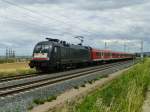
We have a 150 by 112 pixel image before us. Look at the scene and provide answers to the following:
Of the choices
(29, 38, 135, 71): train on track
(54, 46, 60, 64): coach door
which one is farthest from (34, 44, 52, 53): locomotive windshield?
(54, 46, 60, 64): coach door

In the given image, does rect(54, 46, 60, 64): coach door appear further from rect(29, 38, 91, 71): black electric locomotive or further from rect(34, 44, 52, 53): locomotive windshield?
rect(34, 44, 52, 53): locomotive windshield

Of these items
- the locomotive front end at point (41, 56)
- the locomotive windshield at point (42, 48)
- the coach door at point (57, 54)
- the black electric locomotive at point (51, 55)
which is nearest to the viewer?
the locomotive front end at point (41, 56)

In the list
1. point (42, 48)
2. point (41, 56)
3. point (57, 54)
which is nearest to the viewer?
point (41, 56)

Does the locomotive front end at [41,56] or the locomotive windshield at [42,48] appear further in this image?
the locomotive windshield at [42,48]

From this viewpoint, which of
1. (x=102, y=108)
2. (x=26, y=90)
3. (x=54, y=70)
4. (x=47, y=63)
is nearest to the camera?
(x=102, y=108)

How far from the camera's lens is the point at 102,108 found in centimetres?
910

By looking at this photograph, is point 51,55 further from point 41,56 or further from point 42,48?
point 42,48

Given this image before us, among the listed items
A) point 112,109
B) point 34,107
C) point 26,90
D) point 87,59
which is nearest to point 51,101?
point 34,107

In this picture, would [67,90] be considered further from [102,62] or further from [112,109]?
[102,62]

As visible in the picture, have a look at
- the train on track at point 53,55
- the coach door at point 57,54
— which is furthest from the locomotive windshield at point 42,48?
the coach door at point 57,54

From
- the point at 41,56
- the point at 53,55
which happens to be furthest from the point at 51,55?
the point at 41,56

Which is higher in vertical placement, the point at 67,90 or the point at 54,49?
the point at 54,49

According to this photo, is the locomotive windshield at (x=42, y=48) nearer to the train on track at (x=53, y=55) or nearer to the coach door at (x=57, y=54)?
the train on track at (x=53, y=55)

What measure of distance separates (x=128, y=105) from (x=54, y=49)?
25.6 m
